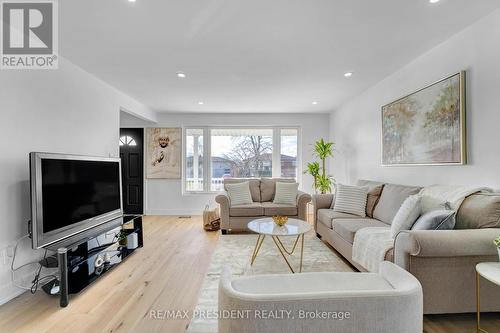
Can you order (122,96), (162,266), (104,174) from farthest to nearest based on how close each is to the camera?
(122,96)
(104,174)
(162,266)

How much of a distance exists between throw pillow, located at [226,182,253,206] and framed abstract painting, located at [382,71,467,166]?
2337 millimetres

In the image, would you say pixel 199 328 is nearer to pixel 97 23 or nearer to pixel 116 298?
pixel 116 298

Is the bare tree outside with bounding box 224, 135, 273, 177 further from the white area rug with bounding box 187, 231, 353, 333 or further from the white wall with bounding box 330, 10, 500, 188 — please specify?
the white wall with bounding box 330, 10, 500, 188

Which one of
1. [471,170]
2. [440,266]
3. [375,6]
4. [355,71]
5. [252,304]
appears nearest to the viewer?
[252,304]

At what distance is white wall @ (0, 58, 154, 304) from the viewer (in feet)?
7.09

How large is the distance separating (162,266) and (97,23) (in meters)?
2.58

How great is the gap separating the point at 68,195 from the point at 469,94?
4007mm

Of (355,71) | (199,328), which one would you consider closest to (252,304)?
(199,328)

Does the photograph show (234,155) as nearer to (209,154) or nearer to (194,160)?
(209,154)

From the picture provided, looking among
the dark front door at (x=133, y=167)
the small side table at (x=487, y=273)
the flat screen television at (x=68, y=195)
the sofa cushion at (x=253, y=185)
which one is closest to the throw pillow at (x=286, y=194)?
the sofa cushion at (x=253, y=185)

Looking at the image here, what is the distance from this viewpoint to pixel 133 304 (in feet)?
6.93

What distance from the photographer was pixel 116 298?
2207 millimetres

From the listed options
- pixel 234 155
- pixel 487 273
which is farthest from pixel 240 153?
pixel 487 273

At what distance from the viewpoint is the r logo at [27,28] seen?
6.60 ft
